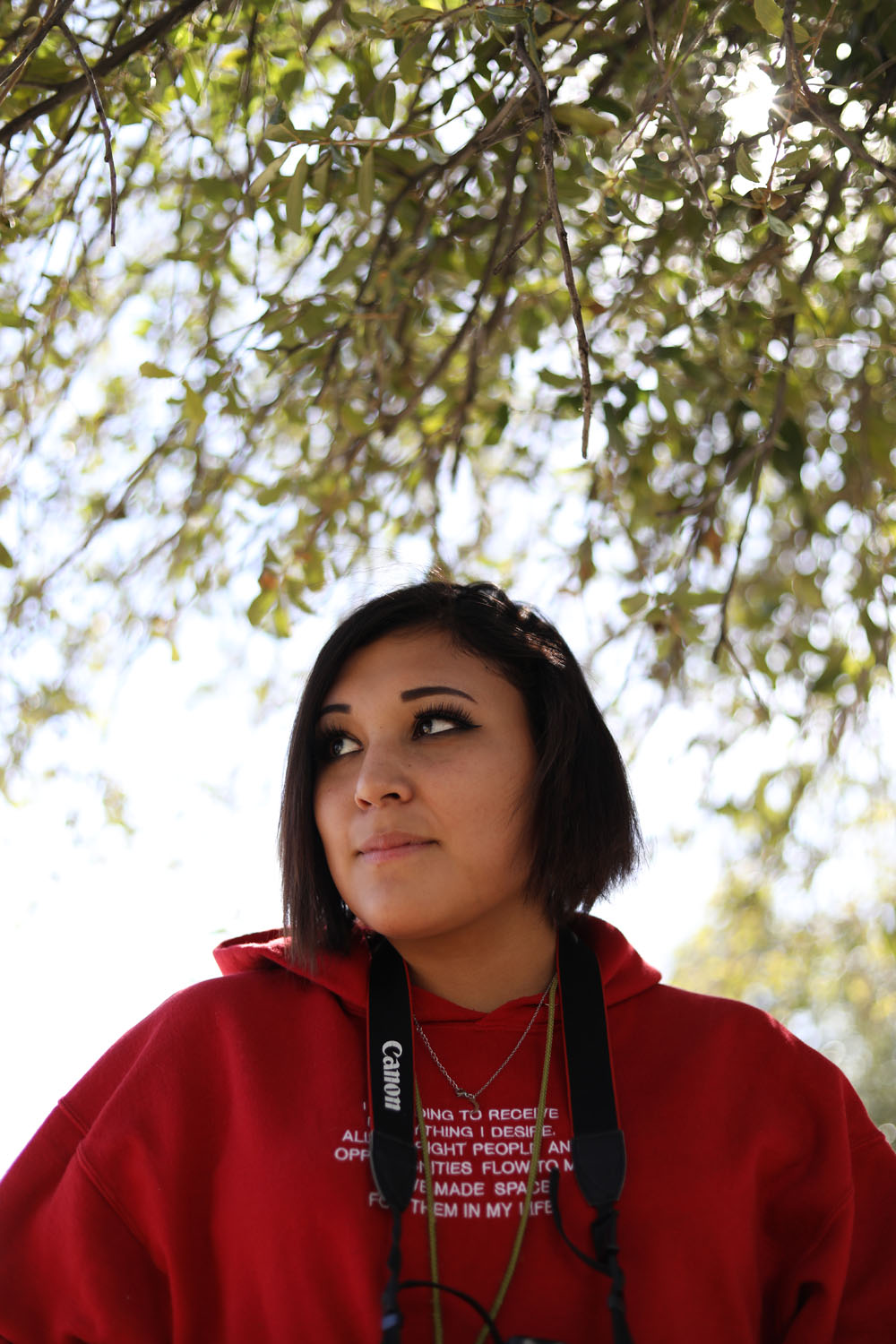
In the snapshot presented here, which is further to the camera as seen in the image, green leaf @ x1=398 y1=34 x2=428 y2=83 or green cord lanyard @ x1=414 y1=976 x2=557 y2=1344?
green leaf @ x1=398 y1=34 x2=428 y2=83

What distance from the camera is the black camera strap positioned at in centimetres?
146

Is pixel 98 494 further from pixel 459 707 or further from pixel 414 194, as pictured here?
pixel 459 707

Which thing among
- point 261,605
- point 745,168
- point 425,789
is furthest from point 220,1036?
point 745,168

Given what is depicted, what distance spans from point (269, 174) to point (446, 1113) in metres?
1.32

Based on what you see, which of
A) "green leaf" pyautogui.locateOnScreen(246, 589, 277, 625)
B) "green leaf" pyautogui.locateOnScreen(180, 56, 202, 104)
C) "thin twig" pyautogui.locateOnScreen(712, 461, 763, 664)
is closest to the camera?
"green leaf" pyautogui.locateOnScreen(180, 56, 202, 104)

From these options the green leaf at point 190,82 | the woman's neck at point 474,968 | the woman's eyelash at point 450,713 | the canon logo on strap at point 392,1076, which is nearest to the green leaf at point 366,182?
the green leaf at point 190,82

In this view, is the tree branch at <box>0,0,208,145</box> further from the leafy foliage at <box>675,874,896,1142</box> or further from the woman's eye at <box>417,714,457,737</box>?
the leafy foliage at <box>675,874,896,1142</box>

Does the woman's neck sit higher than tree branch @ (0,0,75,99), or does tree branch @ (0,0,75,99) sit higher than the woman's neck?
tree branch @ (0,0,75,99)

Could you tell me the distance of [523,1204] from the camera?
155cm

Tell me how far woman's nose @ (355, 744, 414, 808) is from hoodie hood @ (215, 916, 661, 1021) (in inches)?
9.3

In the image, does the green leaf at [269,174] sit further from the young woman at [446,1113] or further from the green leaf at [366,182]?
the young woman at [446,1113]

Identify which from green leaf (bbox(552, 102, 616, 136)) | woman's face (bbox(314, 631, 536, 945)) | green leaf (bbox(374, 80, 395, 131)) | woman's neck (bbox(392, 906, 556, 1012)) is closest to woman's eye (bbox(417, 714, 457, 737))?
woman's face (bbox(314, 631, 536, 945))

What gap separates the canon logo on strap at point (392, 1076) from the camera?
160 centimetres

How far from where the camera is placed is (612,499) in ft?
8.39
